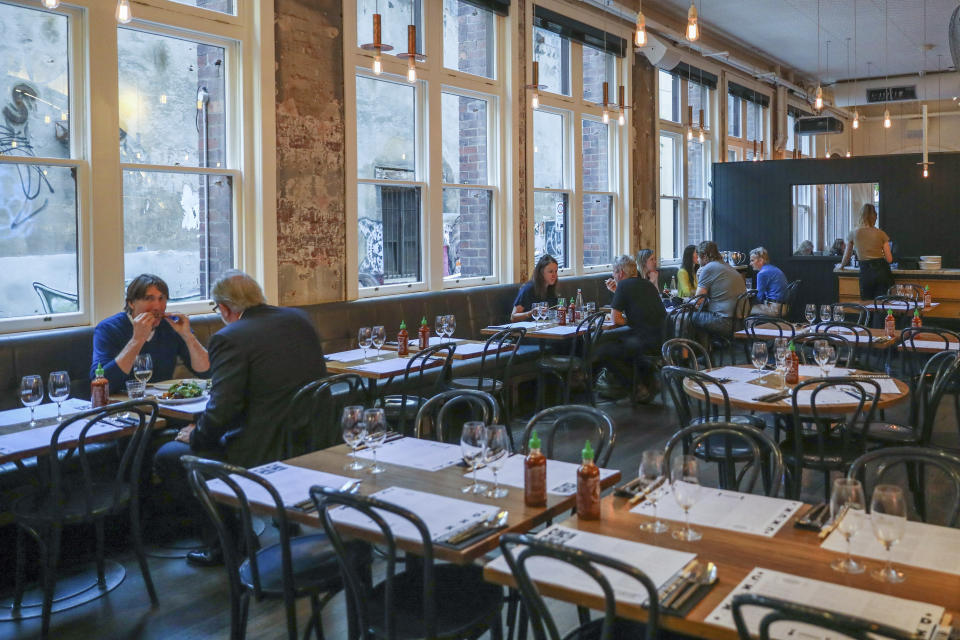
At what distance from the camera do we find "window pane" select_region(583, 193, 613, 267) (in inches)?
408

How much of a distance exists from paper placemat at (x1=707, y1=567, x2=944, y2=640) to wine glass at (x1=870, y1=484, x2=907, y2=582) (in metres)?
0.12

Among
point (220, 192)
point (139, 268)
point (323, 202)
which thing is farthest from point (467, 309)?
point (139, 268)

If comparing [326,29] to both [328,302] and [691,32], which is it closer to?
[328,302]

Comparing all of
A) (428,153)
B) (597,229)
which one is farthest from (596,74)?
(428,153)

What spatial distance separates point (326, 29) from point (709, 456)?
4272 mm

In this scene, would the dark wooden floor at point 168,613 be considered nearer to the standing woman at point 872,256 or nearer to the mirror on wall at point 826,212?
the standing woman at point 872,256

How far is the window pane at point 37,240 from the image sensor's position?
4.87 metres

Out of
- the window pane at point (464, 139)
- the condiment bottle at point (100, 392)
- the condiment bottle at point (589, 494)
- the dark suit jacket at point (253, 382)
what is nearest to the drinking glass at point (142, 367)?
the condiment bottle at point (100, 392)

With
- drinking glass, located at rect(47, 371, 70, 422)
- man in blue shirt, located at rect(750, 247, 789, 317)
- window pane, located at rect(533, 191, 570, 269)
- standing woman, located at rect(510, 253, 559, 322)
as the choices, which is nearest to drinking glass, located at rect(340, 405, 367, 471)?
drinking glass, located at rect(47, 371, 70, 422)

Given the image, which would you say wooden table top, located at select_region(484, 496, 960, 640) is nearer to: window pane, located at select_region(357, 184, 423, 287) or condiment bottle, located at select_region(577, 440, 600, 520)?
condiment bottle, located at select_region(577, 440, 600, 520)

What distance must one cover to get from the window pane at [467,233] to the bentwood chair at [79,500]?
15.4 feet

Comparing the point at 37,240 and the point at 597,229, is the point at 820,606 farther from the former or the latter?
the point at 597,229

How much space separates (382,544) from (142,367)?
229 centimetres

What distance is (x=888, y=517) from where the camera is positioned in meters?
1.89
